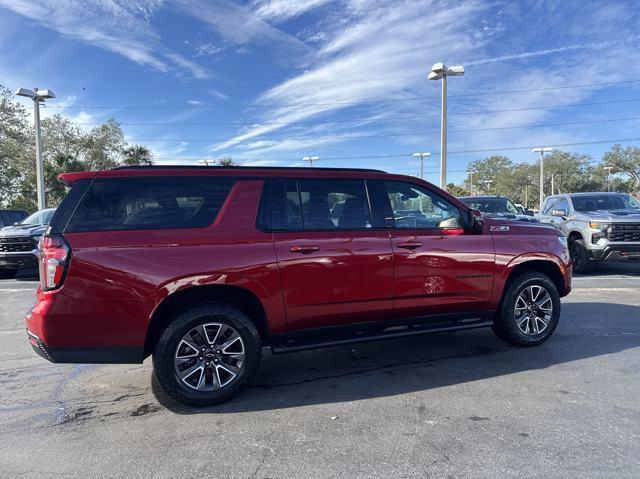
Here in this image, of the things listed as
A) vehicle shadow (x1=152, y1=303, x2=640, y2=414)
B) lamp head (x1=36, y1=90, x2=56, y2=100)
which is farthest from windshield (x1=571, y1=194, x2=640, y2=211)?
lamp head (x1=36, y1=90, x2=56, y2=100)

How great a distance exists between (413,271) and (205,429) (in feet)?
7.53

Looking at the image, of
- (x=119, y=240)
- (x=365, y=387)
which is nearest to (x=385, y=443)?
(x=365, y=387)

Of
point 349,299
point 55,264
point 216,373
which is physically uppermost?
point 55,264

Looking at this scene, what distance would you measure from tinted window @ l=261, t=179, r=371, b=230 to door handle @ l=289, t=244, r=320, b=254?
0.19m

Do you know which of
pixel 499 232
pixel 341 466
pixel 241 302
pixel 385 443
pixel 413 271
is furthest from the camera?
pixel 499 232

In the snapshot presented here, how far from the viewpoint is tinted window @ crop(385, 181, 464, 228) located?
4.47 m

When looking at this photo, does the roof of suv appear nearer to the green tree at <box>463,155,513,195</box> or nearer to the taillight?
the taillight

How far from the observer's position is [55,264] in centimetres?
338

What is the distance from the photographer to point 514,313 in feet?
16.1

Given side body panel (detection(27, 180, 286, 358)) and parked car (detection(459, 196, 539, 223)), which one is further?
parked car (detection(459, 196, 539, 223))

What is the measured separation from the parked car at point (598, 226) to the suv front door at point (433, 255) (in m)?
6.44

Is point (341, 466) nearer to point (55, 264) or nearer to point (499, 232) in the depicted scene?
point (55, 264)

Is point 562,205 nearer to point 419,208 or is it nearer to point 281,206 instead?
point 419,208

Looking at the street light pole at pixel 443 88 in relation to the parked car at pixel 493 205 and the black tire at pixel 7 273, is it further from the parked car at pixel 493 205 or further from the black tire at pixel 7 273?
the black tire at pixel 7 273
